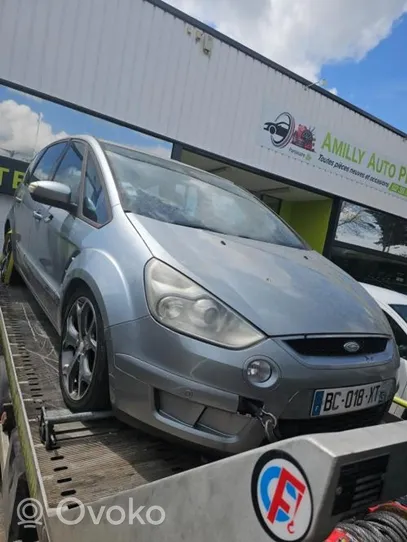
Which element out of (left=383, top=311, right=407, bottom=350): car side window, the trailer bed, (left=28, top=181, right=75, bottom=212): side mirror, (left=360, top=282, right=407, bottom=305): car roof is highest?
(left=28, top=181, right=75, bottom=212): side mirror

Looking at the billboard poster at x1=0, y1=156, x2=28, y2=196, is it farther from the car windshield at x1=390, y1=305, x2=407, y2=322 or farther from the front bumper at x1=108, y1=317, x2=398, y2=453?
the front bumper at x1=108, y1=317, x2=398, y2=453

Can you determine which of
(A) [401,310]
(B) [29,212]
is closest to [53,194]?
(B) [29,212]

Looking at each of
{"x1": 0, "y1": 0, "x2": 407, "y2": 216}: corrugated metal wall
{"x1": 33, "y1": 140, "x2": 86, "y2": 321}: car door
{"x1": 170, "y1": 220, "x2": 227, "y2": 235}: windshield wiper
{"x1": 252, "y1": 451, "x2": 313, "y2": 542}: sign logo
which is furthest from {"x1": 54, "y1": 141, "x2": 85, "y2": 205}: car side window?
{"x1": 0, "y1": 0, "x2": 407, "y2": 216}: corrugated metal wall

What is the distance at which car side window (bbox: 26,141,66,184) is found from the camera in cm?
356

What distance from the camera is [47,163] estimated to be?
3803 millimetres

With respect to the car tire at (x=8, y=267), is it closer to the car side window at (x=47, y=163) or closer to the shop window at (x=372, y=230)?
the car side window at (x=47, y=163)

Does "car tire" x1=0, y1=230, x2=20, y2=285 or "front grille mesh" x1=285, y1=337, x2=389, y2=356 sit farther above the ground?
"front grille mesh" x1=285, y1=337, x2=389, y2=356

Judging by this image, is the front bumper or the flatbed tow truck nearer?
the flatbed tow truck

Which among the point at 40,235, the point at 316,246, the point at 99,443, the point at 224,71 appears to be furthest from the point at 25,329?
the point at 316,246

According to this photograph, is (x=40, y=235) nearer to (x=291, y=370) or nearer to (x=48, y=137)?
(x=291, y=370)

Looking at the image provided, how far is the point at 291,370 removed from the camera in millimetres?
1572

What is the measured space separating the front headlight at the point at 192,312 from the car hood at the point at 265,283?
1.5 inches

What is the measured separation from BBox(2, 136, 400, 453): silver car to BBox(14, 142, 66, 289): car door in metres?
0.92

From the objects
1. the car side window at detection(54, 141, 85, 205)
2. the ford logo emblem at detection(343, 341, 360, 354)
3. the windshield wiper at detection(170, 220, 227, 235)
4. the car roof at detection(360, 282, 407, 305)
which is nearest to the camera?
the ford logo emblem at detection(343, 341, 360, 354)
